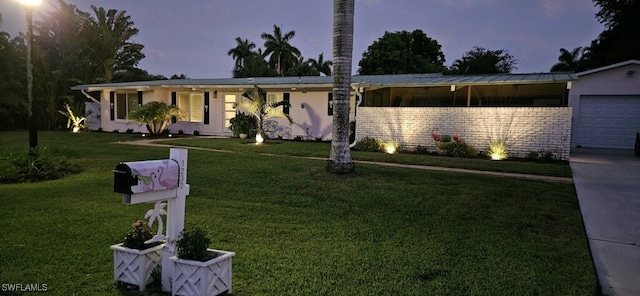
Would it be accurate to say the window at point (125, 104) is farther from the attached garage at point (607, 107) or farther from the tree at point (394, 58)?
the attached garage at point (607, 107)

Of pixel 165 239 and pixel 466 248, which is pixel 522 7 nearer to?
pixel 466 248

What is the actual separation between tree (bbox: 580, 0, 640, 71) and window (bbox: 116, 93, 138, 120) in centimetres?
2415

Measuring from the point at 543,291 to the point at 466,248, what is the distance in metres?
1.10

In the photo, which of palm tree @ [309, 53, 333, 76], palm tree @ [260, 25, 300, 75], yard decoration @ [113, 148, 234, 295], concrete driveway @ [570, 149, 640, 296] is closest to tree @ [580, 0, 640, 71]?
concrete driveway @ [570, 149, 640, 296]

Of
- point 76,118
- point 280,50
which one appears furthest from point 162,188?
point 280,50

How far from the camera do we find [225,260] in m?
3.14

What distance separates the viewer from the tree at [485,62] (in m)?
21.3

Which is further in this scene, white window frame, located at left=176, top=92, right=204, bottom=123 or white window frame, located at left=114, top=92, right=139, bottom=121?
white window frame, located at left=114, top=92, right=139, bottom=121

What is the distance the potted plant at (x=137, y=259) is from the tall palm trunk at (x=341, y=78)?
17.7ft

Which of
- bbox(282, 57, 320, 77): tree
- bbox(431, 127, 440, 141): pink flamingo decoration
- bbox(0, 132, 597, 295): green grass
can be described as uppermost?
bbox(282, 57, 320, 77): tree

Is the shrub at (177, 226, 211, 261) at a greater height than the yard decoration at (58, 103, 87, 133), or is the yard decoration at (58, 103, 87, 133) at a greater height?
the yard decoration at (58, 103, 87, 133)

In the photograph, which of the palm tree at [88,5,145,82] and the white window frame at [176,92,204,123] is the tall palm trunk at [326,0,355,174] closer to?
the white window frame at [176,92,204,123]

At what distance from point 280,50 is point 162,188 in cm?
3938

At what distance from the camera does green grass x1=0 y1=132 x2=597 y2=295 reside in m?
3.47
